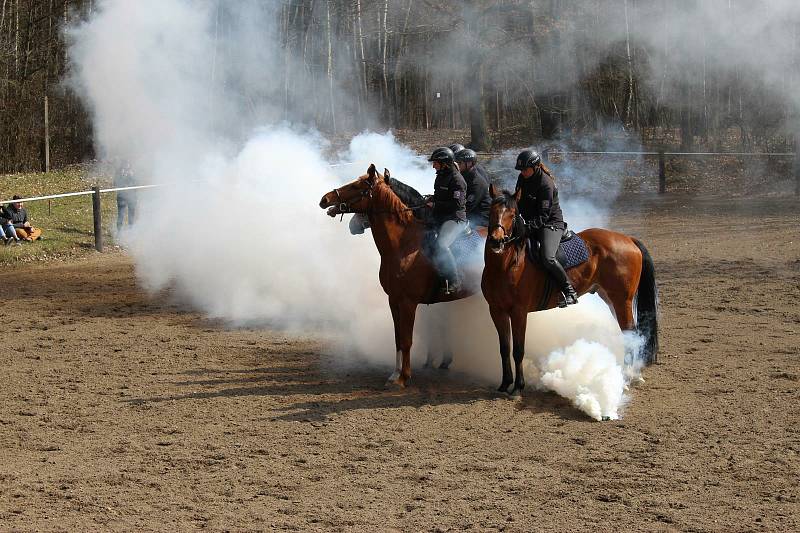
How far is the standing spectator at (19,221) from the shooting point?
2136 cm

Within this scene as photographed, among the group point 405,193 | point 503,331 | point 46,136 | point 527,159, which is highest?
point 46,136

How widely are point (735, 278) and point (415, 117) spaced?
18.7 meters

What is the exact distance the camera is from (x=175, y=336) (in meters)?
13.9

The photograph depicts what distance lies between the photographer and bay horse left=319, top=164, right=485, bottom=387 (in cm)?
1090

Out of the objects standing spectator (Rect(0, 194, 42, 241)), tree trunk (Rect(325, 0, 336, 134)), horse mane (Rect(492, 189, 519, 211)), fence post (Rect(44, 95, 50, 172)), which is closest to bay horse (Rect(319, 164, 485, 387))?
horse mane (Rect(492, 189, 519, 211))

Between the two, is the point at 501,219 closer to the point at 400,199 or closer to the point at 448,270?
the point at 448,270

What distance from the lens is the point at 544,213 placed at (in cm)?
1038

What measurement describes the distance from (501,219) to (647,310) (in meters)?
2.72

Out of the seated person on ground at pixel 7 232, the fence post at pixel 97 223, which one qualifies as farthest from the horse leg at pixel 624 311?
the seated person on ground at pixel 7 232

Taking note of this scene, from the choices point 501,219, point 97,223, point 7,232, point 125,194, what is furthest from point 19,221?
point 501,219

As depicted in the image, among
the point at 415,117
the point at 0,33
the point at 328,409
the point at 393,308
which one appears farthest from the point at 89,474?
the point at 0,33

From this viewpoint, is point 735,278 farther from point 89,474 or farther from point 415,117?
point 415,117

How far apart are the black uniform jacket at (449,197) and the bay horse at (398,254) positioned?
272 millimetres

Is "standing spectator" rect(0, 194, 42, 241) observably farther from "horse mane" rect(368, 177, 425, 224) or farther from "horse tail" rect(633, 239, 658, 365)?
"horse tail" rect(633, 239, 658, 365)
